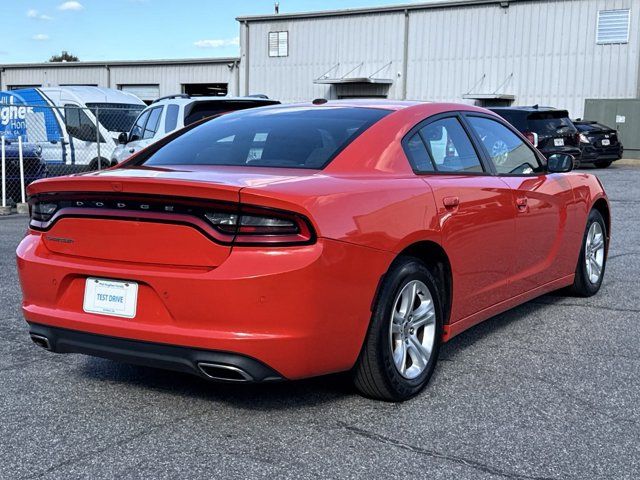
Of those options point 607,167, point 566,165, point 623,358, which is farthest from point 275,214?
point 607,167

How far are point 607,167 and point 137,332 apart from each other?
2377 cm

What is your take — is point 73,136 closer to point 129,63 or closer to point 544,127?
point 544,127

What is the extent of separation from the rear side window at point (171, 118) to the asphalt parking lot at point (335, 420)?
7.28 meters

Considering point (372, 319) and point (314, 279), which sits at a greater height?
point (314, 279)

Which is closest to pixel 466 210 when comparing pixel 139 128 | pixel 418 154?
pixel 418 154

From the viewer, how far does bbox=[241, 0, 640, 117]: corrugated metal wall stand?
30719mm

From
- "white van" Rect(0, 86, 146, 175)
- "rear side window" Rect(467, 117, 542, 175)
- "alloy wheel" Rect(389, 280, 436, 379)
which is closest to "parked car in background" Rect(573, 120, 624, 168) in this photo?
"white van" Rect(0, 86, 146, 175)

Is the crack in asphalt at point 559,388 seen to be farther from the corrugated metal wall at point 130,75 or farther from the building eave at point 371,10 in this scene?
the corrugated metal wall at point 130,75

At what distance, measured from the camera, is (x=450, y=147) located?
15.5ft

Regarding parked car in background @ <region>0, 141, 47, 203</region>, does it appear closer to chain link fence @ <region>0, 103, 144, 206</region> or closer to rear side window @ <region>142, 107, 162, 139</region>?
chain link fence @ <region>0, 103, 144, 206</region>

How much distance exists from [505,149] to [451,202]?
124 centimetres

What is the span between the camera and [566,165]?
5773 millimetres

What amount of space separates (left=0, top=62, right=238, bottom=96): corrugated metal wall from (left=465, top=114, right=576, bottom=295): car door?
34.9 metres

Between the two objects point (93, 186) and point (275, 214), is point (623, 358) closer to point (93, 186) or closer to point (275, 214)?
point (275, 214)
